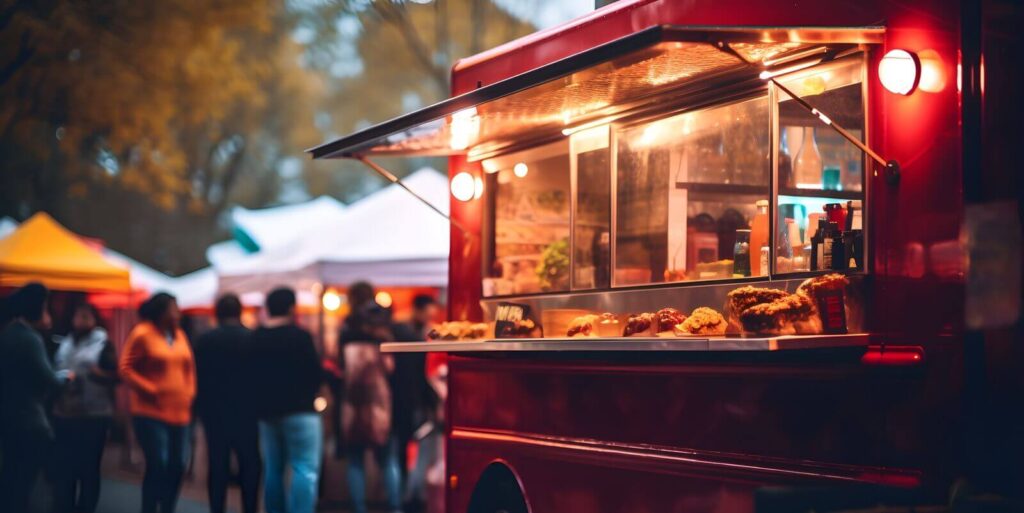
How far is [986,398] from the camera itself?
4598 millimetres

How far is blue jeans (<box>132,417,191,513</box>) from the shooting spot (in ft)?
33.4

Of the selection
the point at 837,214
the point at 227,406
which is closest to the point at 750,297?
the point at 837,214

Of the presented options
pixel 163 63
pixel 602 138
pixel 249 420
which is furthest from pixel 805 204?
pixel 163 63

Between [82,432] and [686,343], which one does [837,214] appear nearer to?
[686,343]

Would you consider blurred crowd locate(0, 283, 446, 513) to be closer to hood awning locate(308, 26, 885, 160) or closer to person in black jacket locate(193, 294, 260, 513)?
person in black jacket locate(193, 294, 260, 513)

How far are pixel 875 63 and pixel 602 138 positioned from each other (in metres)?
2.27

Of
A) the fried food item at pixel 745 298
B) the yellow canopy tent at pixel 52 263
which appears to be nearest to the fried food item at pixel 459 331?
the fried food item at pixel 745 298

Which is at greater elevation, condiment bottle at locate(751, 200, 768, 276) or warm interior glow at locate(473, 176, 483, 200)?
warm interior glow at locate(473, 176, 483, 200)

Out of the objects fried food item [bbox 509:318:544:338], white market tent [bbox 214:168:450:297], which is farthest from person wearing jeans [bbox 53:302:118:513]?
fried food item [bbox 509:318:544:338]

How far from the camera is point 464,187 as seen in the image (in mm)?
8594

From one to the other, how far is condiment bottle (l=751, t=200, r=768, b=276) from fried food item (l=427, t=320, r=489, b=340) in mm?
2246

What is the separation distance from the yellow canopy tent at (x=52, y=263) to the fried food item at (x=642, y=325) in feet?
38.2

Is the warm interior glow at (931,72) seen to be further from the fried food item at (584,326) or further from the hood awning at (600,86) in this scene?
the fried food item at (584,326)

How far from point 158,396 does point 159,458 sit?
1.68 feet
